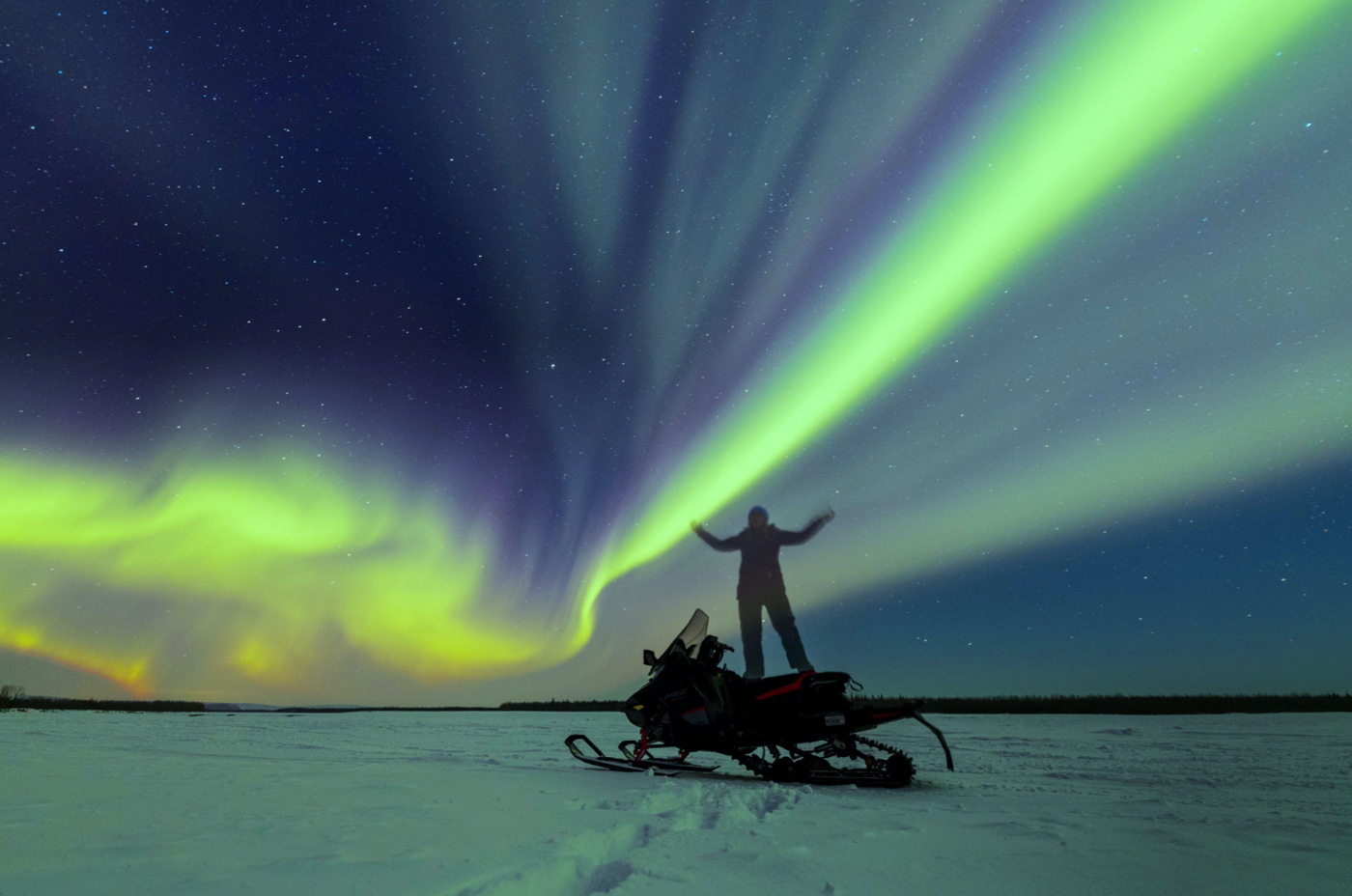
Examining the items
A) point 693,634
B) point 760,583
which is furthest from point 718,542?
point 693,634

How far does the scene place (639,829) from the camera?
3.96m

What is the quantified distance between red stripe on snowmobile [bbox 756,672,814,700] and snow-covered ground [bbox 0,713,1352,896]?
2.93 ft

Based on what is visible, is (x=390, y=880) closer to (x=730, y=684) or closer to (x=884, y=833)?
(x=884, y=833)

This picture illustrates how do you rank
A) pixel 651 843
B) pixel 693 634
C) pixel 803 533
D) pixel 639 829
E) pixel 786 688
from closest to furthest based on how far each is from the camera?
pixel 651 843 → pixel 639 829 → pixel 786 688 → pixel 693 634 → pixel 803 533

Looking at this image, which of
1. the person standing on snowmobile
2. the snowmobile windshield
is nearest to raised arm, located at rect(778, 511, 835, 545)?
the person standing on snowmobile

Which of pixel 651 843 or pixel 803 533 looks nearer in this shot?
pixel 651 843

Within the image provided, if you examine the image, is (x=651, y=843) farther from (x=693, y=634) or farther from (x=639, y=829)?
(x=693, y=634)

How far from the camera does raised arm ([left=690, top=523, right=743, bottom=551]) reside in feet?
41.2

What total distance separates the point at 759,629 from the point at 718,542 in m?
1.88

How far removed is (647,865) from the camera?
3105 millimetres

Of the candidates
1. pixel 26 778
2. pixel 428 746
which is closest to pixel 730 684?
pixel 428 746

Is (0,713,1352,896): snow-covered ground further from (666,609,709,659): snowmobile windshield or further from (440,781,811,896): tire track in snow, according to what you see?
(666,609,709,659): snowmobile windshield

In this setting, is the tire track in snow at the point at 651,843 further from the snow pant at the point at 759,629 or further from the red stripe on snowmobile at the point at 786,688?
the snow pant at the point at 759,629

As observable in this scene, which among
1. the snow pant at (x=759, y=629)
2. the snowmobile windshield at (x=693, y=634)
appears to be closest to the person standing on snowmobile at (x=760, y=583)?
the snow pant at (x=759, y=629)
